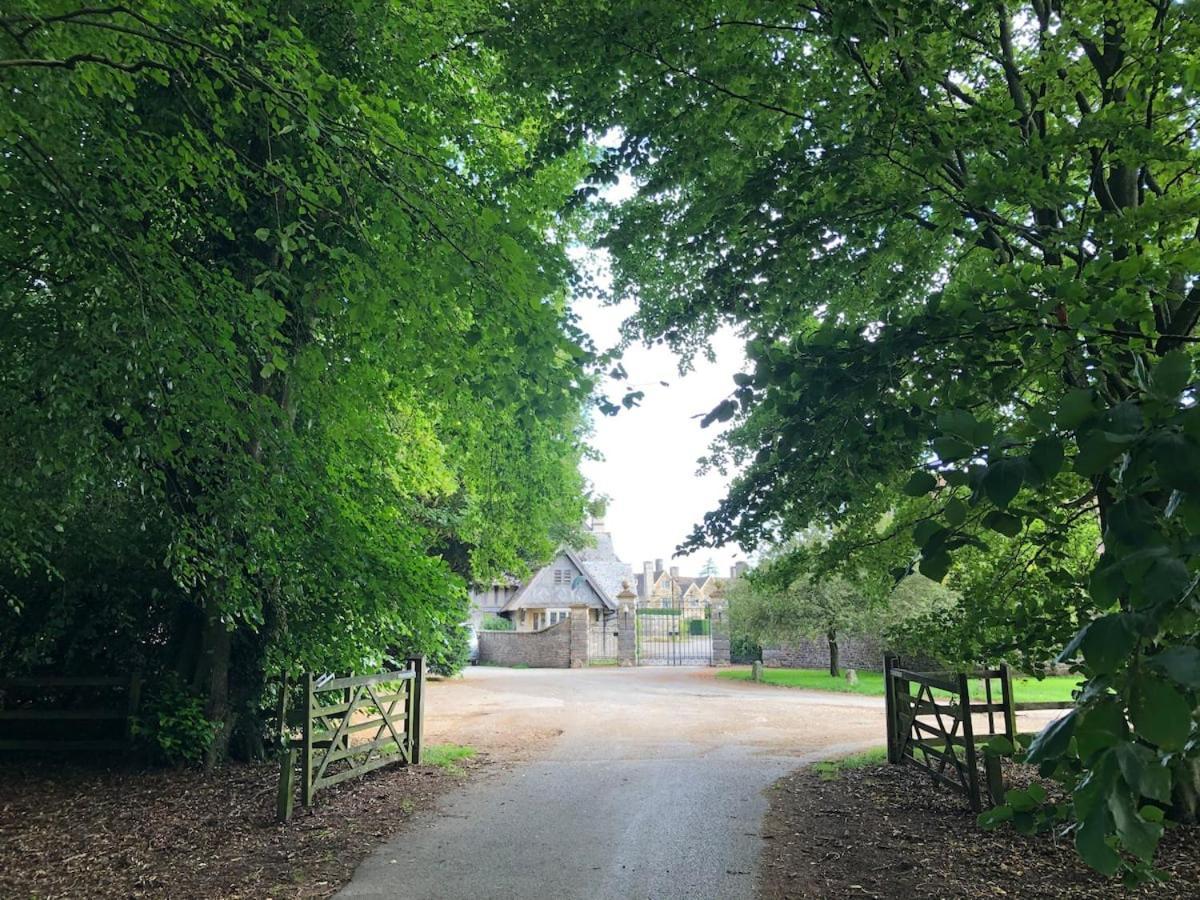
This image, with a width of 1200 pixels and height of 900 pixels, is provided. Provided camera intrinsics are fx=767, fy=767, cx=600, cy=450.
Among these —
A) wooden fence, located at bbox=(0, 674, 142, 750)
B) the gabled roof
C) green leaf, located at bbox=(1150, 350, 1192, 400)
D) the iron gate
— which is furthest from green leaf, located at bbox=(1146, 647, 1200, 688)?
the gabled roof

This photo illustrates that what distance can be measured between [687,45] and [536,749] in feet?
34.9

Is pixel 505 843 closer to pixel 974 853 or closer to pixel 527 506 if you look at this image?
pixel 974 853

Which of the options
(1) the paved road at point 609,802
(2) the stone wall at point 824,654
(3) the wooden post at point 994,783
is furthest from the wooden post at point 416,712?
(2) the stone wall at point 824,654

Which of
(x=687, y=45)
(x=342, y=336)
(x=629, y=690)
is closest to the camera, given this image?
(x=687, y=45)

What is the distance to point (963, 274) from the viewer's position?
780 centimetres

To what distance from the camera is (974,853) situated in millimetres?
6488

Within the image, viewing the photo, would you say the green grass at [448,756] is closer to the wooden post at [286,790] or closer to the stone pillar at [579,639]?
the wooden post at [286,790]

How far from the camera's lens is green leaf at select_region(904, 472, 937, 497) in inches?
66.9

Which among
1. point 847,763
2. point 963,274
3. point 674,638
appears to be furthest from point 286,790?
point 674,638

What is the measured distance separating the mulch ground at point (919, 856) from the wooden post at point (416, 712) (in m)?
4.90

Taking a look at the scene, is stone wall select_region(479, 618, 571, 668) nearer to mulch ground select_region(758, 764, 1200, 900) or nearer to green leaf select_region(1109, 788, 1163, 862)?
mulch ground select_region(758, 764, 1200, 900)

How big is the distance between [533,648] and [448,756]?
91.3 feet

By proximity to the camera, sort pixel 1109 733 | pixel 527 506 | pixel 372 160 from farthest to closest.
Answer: pixel 527 506, pixel 372 160, pixel 1109 733

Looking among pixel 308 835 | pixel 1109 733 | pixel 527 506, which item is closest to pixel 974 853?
pixel 308 835
